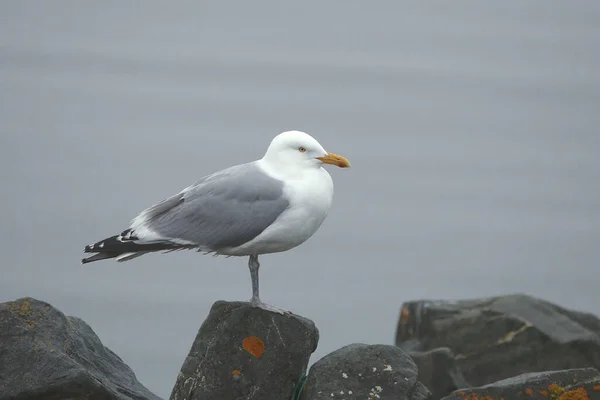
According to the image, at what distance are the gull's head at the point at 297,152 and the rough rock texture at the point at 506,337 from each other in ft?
11.5

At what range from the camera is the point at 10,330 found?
578 centimetres

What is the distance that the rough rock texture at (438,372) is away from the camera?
8.46 meters

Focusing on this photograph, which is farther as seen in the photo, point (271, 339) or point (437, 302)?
point (437, 302)

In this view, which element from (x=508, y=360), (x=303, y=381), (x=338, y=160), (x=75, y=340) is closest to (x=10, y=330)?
(x=75, y=340)

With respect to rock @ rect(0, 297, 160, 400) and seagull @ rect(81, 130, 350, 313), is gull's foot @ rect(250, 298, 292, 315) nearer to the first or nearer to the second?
seagull @ rect(81, 130, 350, 313)

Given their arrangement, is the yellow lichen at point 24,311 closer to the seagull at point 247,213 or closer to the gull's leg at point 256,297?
the seagull at point 247,213

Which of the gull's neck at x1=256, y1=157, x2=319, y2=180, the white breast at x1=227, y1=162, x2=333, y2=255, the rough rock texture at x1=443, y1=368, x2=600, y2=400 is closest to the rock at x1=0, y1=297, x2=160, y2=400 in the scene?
the white breast at x1=227, y1=162, x2=333, y2=255

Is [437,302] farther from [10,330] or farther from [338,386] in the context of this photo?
[10,330]

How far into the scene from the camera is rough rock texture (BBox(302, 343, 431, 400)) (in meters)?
5.75

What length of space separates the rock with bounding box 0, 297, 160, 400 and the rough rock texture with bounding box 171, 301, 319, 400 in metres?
0.48

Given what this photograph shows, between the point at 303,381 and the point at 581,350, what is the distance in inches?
143

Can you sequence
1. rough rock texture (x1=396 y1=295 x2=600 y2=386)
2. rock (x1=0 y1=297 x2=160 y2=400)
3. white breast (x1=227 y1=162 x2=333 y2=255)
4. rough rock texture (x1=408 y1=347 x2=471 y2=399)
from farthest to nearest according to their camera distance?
rough rock texture (x1=396 y1=295 x2=600 y2=386)
rough rock texture (x1=408 y1=347 x2=471 y2=399)
white breast (x1=227 y1=162 x2=333 y2=255)
rock (x1=0 y1=297 x2=160 y2=400)

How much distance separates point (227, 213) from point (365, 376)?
1153 mm

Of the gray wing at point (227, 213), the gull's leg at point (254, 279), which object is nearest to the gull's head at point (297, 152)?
the gray wing at point (227, 213)
